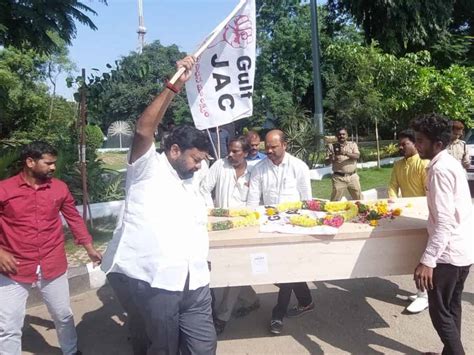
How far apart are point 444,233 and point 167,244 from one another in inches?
64.6

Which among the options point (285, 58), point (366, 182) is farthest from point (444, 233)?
point (285, 58)

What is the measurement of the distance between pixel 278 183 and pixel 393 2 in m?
15.6

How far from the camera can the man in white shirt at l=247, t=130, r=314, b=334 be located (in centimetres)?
404

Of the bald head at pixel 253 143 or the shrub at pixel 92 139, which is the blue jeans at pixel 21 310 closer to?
the bald head at pixel 253 143

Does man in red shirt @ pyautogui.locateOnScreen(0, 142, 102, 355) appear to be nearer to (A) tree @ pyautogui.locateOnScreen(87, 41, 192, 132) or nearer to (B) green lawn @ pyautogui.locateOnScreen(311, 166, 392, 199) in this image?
(A) tree @ pyautogui.locateOnScreen(87, 41, 192, 132)

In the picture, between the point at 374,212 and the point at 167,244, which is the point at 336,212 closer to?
the point at 374,212

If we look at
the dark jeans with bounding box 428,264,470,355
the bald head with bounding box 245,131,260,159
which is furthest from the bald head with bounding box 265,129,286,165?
the dark jeans with bounding box 428,264,470,355

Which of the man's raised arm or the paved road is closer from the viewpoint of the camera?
the man's raised arm

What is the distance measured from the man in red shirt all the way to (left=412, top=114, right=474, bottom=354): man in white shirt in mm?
2268

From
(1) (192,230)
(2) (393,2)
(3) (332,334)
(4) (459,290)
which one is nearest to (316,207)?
(3) (332,334)

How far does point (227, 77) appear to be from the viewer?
5.11 metres

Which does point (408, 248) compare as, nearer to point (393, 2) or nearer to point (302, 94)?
point (393, 2)

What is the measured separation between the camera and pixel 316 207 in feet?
12.9

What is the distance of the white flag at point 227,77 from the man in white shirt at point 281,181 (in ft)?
3.55
